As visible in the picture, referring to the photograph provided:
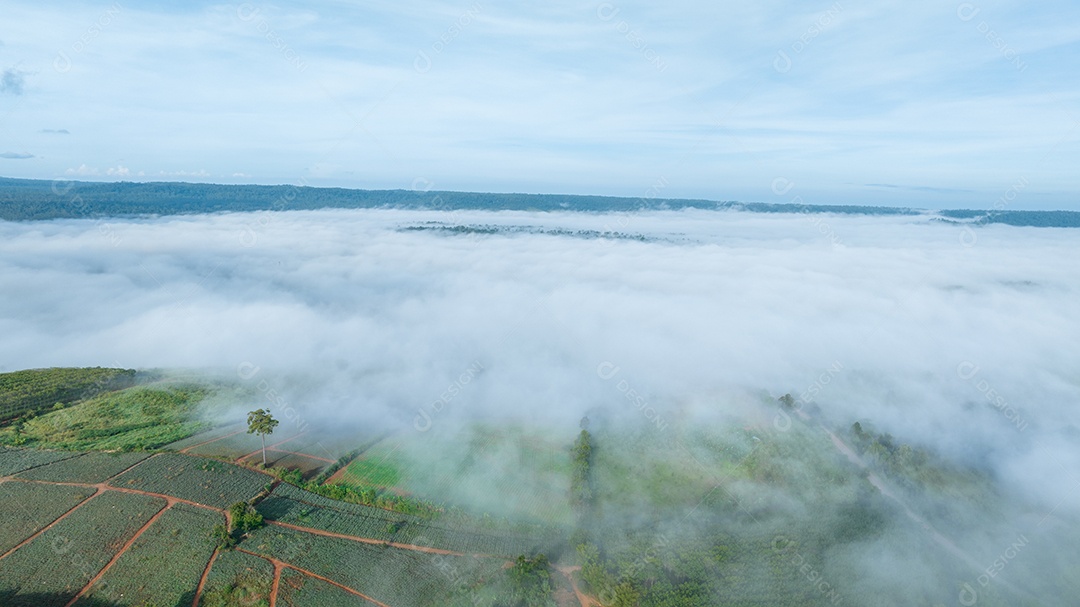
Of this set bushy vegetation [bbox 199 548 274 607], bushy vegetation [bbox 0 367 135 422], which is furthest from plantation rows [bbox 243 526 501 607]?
bushy vegetation [bbox 0 367 135 422]

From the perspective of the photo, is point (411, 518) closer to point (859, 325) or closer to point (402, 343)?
point (402, 343)

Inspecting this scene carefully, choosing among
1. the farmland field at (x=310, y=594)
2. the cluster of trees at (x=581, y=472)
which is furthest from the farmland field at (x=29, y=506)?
the cluster of trees at (x=581, y=472)

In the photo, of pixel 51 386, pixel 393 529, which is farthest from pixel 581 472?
pixel 51 386

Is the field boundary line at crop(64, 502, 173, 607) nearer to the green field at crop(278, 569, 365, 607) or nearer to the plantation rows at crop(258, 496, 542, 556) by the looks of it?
the plantation rows at crop(258, 496, 542, 556)

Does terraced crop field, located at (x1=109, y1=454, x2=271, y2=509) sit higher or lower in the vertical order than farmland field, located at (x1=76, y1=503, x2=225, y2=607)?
lower

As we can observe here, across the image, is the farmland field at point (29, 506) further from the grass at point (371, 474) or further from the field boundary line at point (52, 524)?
the grass at point (371, 474)

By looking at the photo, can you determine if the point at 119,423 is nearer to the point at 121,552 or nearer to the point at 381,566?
the point at 121,552
